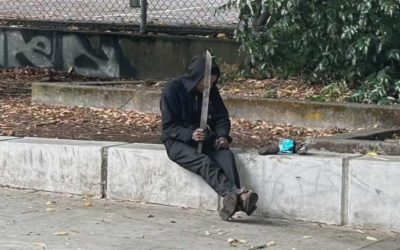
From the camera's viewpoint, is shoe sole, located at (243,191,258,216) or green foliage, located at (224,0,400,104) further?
green foliage, located at (224,0,400,104)

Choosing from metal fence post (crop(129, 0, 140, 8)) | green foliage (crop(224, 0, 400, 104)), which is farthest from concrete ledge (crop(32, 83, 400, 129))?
metal fence post (crop(129, 0, 140, 8))

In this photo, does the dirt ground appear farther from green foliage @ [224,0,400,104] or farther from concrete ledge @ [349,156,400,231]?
concrete ledge @ [349,156,400,231]

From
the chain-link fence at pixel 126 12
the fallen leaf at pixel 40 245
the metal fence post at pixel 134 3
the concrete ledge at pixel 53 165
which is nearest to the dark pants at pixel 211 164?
the concrete ledge at pixel 53 165

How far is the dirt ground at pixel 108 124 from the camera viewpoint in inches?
334

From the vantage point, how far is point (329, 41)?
9.33m

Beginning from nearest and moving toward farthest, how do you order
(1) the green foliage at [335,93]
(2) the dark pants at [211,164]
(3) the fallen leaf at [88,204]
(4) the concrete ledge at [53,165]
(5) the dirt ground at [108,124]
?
(2) the dark pants at [211,164], (3) the fallen leaf at [88,204], (4) the concrete ledge at [53,165], (5) the dirt ground at [108,124], (1) the green foliage at [335,93]

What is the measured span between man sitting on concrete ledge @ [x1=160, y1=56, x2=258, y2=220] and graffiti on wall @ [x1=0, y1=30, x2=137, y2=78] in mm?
5269

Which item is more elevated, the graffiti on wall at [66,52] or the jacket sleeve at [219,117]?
the jacket sleeve at [219,117]

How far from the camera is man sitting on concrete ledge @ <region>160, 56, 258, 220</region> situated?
270 inches

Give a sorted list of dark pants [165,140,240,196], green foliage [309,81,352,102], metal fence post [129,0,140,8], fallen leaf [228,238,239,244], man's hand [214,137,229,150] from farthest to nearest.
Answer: metal fence post [129,0,140,8], green foliage [309,81,352,102], man's hand [214,137,229,150], dark pants [165,140,240,196], fallen leaf [228,238,239,244]

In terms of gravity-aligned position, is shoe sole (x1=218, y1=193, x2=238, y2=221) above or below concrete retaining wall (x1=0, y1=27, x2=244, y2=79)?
below

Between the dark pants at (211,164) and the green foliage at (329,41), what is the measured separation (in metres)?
2.45

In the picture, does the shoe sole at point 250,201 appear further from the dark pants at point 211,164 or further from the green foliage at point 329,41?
the green foliage at point 329,41

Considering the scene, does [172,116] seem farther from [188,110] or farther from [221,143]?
[221,143]
